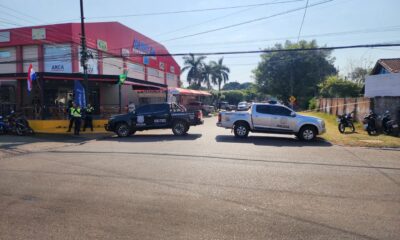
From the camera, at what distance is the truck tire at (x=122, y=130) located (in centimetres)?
1675

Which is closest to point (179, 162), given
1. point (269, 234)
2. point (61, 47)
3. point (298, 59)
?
point (269, 234)

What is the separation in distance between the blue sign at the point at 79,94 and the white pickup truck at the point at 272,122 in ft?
30.7

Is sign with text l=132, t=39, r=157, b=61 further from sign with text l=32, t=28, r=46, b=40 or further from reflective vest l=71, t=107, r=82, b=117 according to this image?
reflective vest l=71, t=107, r=82, b=117

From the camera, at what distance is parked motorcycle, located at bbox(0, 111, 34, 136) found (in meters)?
17.1

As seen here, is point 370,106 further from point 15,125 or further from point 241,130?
point 15,125

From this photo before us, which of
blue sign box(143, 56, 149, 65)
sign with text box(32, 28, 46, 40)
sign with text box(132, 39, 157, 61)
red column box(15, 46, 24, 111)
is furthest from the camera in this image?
blue sign box(143, 56, 149, 65)

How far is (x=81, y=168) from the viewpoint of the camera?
8555mm

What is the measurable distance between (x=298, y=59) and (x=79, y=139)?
52714 mm

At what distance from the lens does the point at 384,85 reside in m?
24.8

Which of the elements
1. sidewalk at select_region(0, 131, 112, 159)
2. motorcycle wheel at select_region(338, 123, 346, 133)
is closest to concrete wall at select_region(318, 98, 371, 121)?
motorcycle wheel at select_region(338, 123, 346, 133)

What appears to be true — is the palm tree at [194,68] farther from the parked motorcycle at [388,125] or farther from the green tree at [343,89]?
the parked motorcycle at [388,125]

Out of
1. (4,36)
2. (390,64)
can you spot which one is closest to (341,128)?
(390,64)

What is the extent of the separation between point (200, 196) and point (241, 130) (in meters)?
9.71

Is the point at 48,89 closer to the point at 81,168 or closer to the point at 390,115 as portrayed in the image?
the point at 81,168
